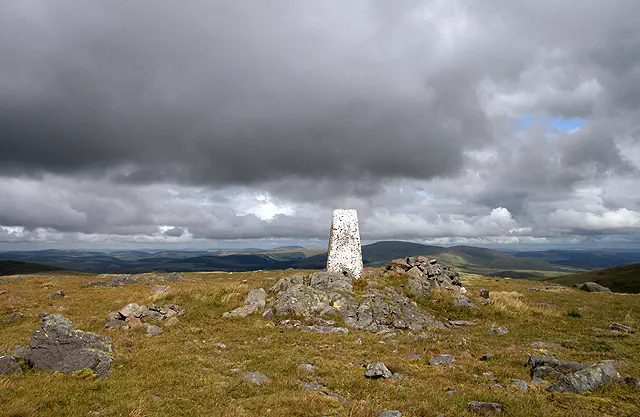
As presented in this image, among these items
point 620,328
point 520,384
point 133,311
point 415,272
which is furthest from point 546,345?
point 133,311

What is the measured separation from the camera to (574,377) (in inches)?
460

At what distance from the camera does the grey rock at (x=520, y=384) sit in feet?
39.3

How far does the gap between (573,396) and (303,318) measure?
16551 millimetres

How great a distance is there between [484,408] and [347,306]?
16.4 m

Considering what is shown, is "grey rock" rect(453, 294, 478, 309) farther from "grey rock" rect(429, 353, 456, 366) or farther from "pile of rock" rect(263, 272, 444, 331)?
"grey rock" rect(429, 353, 456, 366)

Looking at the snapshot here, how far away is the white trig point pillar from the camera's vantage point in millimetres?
33375

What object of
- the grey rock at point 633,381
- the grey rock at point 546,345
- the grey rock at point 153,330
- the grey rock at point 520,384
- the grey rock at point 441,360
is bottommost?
the grey rock at point 546,345

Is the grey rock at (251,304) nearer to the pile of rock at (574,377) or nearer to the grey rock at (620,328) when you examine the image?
the pile of rock at (574,377)

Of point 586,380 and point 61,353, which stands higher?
point 61,353

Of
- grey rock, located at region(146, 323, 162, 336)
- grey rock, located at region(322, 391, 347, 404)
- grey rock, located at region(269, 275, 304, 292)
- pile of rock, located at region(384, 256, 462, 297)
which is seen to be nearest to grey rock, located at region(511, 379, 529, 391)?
grey rock, located at region(322, 391, 347, 404)

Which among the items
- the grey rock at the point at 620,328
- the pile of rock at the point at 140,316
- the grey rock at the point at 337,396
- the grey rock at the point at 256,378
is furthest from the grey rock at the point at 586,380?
the pile of rock at the point at 140,316

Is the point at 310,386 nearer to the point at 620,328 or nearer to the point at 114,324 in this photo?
the point at 114,324

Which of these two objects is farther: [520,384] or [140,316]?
[140,316]

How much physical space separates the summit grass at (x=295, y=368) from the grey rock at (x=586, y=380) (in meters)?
0.29
